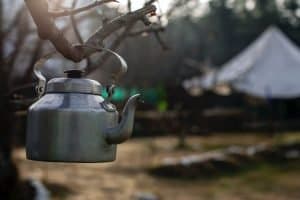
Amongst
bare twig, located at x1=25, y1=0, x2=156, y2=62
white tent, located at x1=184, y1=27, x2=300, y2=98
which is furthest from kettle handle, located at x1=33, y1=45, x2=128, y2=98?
white tent, located at x1=184, y1=27, x2=300, y2=98

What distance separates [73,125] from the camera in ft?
3.72

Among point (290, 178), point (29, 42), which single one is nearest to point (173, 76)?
point (290, 178)

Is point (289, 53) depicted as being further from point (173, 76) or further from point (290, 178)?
point (290, 178)

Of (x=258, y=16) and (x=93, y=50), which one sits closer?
(x=93, y=50)

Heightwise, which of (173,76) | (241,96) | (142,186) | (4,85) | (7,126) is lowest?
(241,96)

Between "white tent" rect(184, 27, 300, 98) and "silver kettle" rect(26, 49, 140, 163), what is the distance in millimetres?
13515

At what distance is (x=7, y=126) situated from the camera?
523 centimetres

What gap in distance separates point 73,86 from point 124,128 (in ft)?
0.50

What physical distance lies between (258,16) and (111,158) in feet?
78.8

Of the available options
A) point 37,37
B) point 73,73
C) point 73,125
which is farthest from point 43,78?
point 37,37

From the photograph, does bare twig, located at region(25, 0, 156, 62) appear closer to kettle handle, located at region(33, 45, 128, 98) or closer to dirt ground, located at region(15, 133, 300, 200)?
kettle handle, located at region(33, 45, 128, 98)

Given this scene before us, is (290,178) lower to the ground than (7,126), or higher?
lower

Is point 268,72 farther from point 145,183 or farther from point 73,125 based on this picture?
point 73,125

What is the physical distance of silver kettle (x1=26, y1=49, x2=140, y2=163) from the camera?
3.71ft
